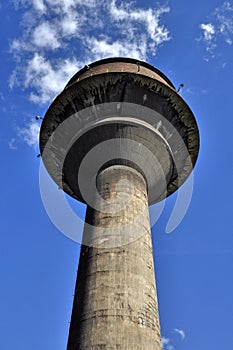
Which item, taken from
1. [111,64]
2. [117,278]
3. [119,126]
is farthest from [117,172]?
[111,64]

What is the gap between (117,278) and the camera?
293 inches

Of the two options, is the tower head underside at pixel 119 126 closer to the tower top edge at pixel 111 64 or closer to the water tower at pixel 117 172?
the water tower at pixel 117 172

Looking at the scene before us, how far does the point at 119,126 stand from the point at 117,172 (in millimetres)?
1441

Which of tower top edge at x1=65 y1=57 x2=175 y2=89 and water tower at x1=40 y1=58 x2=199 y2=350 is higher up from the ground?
tower top edge at x1=65 y1=57 x2=175 y2=89

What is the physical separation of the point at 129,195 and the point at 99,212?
86cm

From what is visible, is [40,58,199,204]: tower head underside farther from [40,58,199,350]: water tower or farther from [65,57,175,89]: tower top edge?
[65,57,175,89]: tower top edge

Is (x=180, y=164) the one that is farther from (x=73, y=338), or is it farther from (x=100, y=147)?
(x=73, y=338)

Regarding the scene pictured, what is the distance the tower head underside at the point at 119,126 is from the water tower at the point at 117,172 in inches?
1.1

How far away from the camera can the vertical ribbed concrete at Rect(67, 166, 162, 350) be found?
6.72 metres

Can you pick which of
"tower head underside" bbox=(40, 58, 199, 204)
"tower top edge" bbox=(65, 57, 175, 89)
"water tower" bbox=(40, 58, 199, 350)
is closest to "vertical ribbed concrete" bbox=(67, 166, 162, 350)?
"water tower" bbox=(40, 58, 199, 350)

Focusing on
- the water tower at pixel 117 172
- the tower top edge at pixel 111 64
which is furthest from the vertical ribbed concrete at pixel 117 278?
the tower top edge at pixel 111 64

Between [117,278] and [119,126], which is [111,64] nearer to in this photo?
[119,126]

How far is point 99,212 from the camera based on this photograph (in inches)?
349

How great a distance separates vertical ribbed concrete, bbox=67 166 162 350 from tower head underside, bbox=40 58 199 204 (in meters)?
1.19
